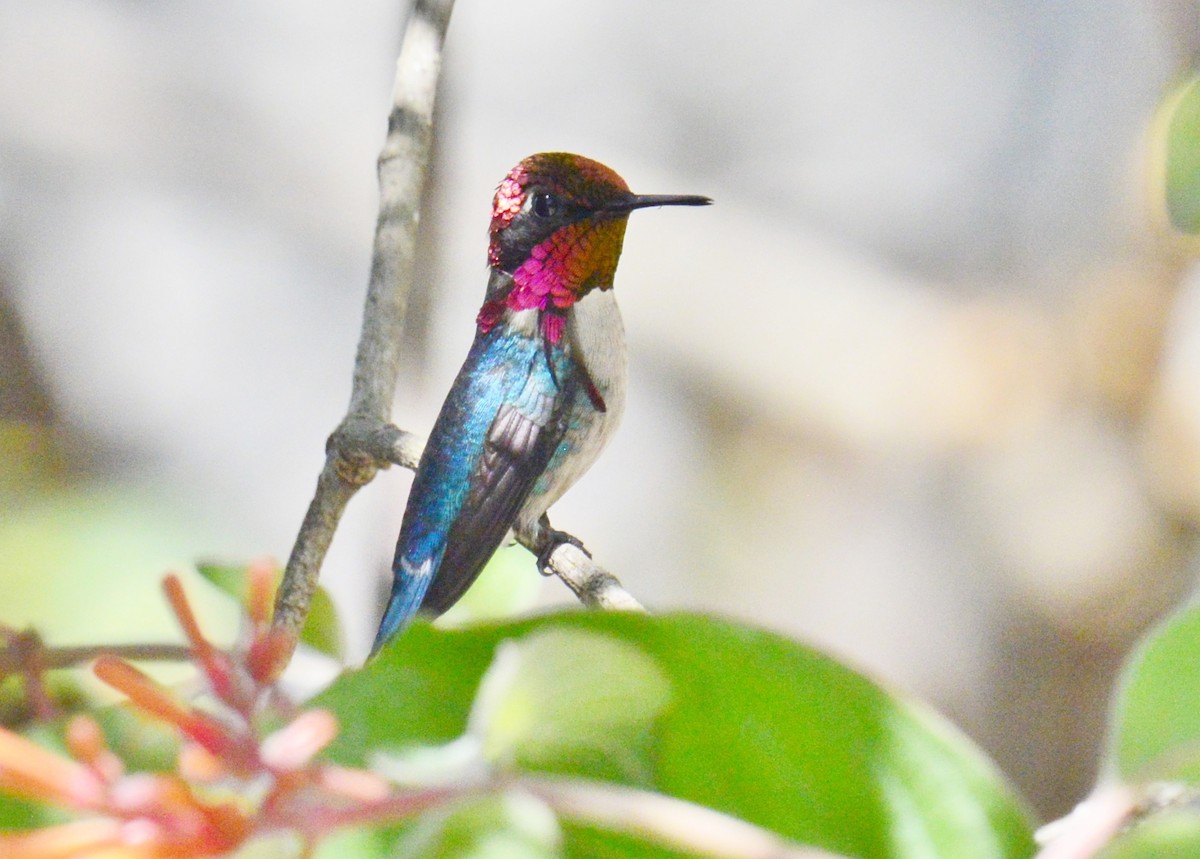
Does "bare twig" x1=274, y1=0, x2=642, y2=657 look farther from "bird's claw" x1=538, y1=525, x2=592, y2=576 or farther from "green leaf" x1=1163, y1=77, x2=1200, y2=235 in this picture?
"green leaf" x1=1163, y1=77, x2=1200, y2=235

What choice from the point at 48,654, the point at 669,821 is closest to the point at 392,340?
the point at 48,654

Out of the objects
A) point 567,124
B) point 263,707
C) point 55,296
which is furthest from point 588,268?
point 55,296

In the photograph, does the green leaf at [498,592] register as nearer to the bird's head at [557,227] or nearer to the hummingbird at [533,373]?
the hummingbird at [533,373]

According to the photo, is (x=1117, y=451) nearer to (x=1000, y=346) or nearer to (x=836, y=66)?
(x=1000, y=346)

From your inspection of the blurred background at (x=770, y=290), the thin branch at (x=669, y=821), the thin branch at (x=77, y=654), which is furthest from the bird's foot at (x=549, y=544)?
the blurred background at (x=770, y=290)

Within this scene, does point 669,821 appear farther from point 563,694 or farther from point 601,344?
point 601,344
